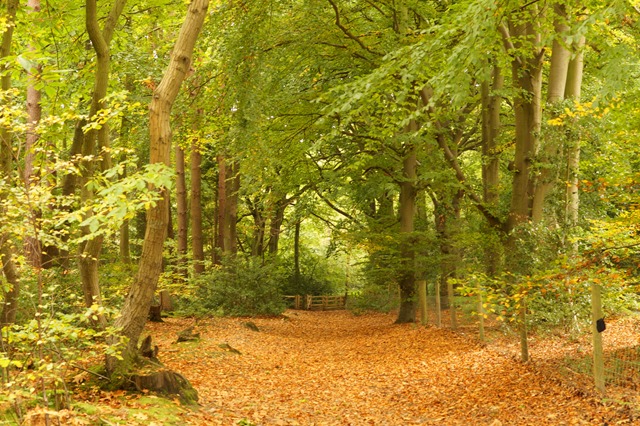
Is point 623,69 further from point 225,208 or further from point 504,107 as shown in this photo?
point 225,208

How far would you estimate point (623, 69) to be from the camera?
25.3 ft

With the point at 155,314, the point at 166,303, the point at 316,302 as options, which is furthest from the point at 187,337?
the point at 316,302

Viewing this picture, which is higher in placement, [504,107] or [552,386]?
[504,107]

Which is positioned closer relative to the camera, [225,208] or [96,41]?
[96,41]

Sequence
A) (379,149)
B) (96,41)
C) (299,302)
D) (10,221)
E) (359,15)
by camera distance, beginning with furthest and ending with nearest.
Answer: (299,302) < (379,149) < (359,15) < (96,41) < (10,221)

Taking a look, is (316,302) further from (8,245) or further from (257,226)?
(8,245)

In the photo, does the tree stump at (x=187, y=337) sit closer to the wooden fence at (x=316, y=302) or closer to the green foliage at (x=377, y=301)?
the green foliage at (x=377, y=301)

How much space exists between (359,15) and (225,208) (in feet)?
28.9

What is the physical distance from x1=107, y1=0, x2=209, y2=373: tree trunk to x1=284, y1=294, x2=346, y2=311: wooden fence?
23.9 metres

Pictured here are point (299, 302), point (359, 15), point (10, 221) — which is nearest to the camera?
point (10, 221)

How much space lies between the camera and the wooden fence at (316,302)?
104ft

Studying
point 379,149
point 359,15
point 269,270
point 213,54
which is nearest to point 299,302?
point 269,270

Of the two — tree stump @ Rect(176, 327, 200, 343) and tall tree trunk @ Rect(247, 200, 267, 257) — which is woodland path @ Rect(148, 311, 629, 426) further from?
tall tree trunk @ Rect(247, 200, 267, 257)

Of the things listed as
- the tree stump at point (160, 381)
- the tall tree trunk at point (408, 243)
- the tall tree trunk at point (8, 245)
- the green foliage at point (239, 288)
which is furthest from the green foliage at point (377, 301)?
the tall tree trunk at point (8, 245)
